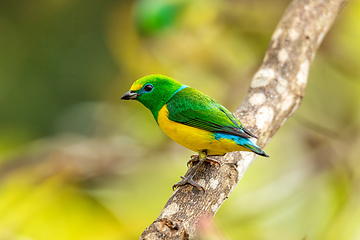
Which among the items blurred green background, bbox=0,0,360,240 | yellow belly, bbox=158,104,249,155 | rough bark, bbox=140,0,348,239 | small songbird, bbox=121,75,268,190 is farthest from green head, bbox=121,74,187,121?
blurred green background, bbox=0,0,360,240

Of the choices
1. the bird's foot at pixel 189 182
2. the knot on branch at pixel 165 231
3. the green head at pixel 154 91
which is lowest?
the knot on branch at pixel 165 231

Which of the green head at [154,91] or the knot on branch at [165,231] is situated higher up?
the green head at [154,91]

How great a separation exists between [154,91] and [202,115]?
391mm

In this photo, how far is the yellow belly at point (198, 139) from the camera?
2.37 metres

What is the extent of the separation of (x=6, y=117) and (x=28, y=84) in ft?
2.10

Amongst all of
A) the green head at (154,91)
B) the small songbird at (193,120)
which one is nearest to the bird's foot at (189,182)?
the small songbird at (193,120)

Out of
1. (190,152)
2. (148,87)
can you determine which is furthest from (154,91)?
(190,152)

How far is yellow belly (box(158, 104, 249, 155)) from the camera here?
7.77ft

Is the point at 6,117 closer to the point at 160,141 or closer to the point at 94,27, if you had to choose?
the point at 94,27

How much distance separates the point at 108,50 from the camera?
7.65 meters

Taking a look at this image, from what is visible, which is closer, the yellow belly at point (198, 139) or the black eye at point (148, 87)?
the yellow belly at point (198, 139)

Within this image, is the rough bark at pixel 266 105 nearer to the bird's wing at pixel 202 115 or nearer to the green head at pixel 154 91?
the bird's wing at pixel 202 115

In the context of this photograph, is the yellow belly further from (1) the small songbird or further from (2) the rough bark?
(2) the rough bark

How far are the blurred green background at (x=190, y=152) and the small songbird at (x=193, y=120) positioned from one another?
109 cm
